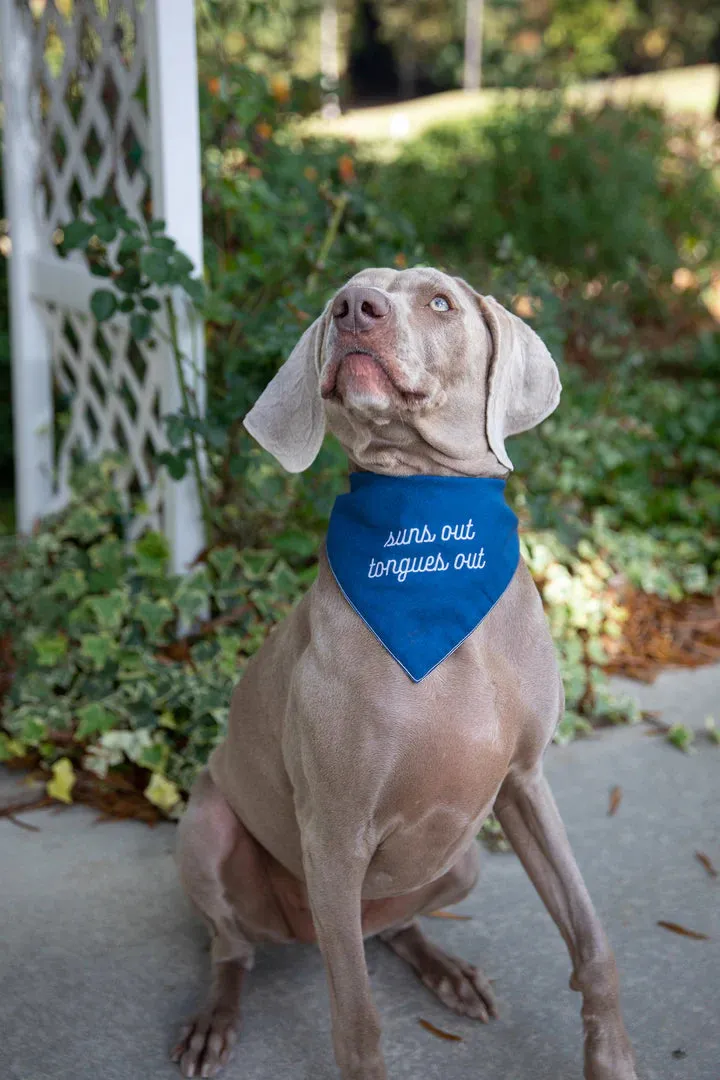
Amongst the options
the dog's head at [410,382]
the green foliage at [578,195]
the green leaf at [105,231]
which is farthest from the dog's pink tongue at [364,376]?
the green foliage at [578,195]

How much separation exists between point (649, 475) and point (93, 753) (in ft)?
10.0

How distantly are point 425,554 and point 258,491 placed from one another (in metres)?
1.51

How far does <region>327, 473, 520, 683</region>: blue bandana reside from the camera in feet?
6.54

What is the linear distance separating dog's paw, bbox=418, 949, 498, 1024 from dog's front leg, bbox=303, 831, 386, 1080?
1.35 ft

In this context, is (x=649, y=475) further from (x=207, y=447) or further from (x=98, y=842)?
(x=98, y=842)

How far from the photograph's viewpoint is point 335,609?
6.65 ft

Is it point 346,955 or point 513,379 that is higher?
point 513,379

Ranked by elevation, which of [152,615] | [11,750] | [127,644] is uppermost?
[152,615]

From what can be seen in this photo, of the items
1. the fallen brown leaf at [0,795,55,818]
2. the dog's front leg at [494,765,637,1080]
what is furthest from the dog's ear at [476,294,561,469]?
the fallen brown leaf at [0,795,55,818]

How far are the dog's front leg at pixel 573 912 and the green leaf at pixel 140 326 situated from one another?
1.84 metres

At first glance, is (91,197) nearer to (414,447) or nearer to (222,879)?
(414,447)

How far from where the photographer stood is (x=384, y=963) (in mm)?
2539

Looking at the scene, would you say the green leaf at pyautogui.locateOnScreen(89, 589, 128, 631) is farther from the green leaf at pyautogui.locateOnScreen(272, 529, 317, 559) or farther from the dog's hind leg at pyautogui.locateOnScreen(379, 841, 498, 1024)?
the dog's hind leg at pyautogui.locateOnScreen(379, 841, 498, 1024)

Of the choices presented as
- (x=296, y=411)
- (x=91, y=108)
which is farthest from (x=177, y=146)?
(x=296, y=411)
